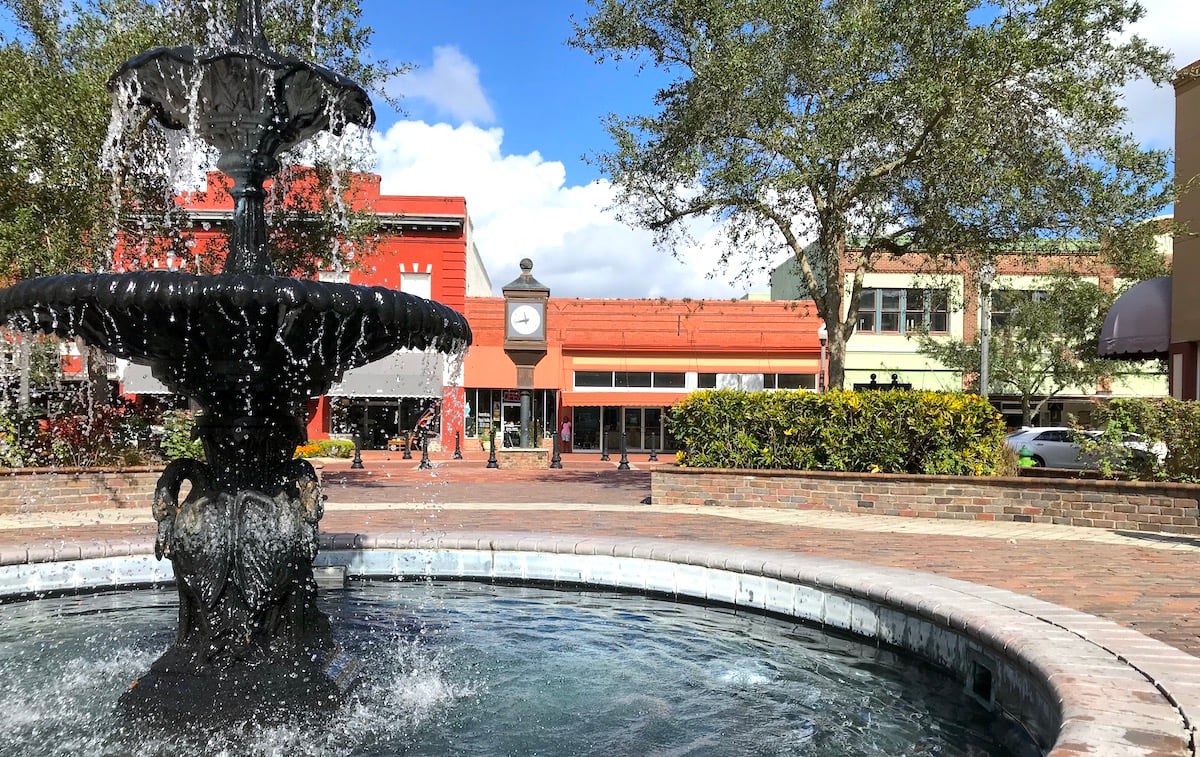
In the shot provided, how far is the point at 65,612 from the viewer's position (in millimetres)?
6402

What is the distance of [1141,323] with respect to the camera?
1784 centimetres

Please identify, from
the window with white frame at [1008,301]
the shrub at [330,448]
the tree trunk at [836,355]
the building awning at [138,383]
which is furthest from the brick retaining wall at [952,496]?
the building awning at [138,383]

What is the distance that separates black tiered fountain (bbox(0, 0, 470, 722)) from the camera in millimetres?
4113

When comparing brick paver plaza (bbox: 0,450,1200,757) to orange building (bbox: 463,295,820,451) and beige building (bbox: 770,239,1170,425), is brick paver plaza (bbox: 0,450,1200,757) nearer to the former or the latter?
orange building (bbox: 463,295,820,451)

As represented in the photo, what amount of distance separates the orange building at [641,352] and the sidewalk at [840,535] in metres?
14.6

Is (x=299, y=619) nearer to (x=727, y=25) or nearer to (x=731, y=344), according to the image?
(x=727, y=25)

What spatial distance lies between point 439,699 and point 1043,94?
1338 centimetres

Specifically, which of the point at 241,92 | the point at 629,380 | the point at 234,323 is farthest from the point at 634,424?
the point at 234,323

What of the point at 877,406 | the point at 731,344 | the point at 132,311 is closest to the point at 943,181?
the point at 877,406

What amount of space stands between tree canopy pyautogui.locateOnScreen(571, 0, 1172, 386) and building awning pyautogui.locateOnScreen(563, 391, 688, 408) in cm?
1465

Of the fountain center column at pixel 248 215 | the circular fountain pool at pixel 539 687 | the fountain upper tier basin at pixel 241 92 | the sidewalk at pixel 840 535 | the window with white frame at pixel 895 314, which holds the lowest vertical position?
the circular fountain pool at pixel 539 687

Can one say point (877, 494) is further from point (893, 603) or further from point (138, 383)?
point (138, 383)

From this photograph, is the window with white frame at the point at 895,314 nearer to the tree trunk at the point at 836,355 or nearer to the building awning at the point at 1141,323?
the building awning at the point at 1141,323

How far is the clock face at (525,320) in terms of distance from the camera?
81.3 ft
